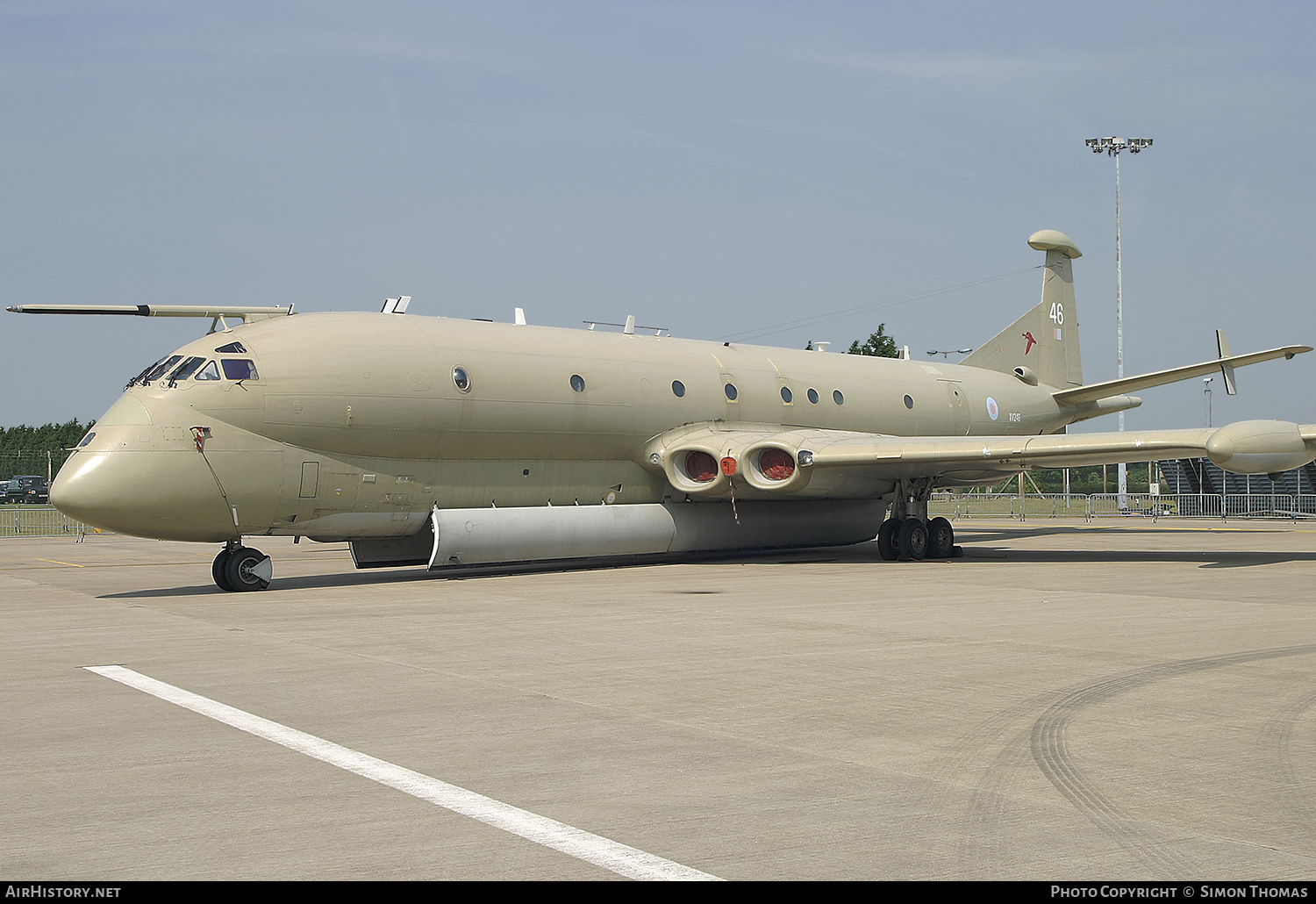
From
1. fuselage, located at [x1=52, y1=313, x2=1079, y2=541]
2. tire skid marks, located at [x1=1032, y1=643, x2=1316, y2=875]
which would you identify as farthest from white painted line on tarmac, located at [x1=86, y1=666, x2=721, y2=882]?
fuselage, located at [x1=52, y1=313, x2=1079, y2=541]

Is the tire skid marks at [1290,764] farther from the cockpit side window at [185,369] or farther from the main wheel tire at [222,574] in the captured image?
the cockpit side window at [185,369]

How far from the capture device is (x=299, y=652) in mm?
9469

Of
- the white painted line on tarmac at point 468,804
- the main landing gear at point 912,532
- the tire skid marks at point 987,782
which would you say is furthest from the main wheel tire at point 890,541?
the white painted line on tarmac at point 468,804

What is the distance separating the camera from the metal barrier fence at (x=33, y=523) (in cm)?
3422

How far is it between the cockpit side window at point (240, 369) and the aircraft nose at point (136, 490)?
1197 millimetres

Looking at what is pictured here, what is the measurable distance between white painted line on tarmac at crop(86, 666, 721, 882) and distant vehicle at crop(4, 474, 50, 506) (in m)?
66.0

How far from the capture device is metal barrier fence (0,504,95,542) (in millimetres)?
34219

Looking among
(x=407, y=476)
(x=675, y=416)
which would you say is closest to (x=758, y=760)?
(x=407, y=476)

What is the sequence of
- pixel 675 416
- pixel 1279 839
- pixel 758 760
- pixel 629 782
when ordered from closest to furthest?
1. pixel 1279 839
2. pixel 629 782
3. pixel 758 760
4. pixel 675 416

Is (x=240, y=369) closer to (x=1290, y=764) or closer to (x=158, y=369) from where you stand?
(x=158, y=369)

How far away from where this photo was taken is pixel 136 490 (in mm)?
14469

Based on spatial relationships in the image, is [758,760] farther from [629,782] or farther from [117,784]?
[117,784]

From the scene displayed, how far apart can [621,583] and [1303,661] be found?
909 centimetres

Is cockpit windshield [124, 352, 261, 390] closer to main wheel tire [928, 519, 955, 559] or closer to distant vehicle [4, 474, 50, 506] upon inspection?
main wheel tire [928, 519, 955, 559]
